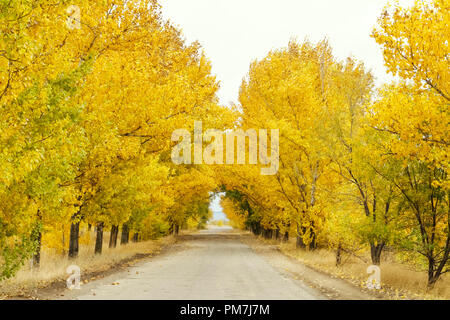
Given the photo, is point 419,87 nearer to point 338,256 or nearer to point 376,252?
point 376,252

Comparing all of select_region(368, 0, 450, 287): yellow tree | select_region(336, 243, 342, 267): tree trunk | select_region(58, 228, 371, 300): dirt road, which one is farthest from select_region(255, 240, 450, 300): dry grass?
select_region(368, 0, 450, 287): yellow tree

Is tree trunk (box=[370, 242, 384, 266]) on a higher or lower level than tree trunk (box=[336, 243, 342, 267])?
higher

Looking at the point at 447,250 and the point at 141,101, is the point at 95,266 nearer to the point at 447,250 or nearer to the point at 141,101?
the point at 141,101

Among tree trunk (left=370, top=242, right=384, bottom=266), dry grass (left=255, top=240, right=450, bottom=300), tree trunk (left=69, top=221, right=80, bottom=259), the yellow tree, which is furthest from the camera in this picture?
tree trunk (left=69, top=221, right=80, bottom=259)

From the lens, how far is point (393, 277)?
47.0 ft

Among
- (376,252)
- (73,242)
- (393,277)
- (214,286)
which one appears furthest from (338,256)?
(73,242)

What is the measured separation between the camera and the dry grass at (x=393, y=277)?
433 inches

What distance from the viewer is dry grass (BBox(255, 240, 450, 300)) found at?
11.0m

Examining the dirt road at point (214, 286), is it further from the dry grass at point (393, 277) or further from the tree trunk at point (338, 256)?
the tree trunk at point (338, 256)

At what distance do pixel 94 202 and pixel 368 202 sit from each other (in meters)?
9.87

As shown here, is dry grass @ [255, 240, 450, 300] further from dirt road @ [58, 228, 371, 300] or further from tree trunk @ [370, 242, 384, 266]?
dirt road @ [58, 228, 371, 300]

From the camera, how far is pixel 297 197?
23578 mm

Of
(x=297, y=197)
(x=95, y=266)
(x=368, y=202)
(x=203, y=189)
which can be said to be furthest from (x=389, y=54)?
(x=203, y=189)

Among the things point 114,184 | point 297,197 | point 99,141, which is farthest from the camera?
point 297,197
